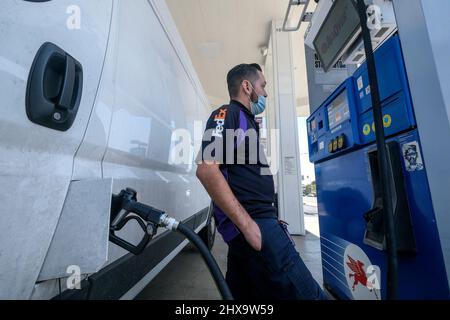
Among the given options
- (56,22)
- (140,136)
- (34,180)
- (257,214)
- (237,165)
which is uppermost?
(56,22)

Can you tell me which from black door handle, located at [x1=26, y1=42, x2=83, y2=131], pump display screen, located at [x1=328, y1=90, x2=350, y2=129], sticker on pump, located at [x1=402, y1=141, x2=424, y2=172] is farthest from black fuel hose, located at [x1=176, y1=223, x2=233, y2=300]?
pump display screen, located at [x1=328, y1=90, x2=350, y2=129]

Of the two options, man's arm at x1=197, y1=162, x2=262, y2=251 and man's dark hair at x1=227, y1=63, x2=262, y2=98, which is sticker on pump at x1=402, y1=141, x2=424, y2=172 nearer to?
man's arm at x1=197, y1=162, x2=262, y2=251

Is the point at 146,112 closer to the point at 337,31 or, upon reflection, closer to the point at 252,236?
the point at 252,236

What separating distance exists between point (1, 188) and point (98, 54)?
1.77 feet

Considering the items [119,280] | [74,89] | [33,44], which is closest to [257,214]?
[119,280]

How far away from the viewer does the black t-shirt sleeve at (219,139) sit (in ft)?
3.73

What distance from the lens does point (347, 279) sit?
5.14ft

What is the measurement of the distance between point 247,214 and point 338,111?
3.31 feet

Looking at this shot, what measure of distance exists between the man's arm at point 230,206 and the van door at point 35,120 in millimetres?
541

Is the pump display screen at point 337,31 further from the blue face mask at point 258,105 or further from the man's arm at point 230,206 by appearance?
the man's arm at point 230,206

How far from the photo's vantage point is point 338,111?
1561 millimetres

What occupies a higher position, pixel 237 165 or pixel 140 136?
pixel 140 136

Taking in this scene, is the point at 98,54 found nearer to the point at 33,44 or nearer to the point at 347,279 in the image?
the point at 33,44

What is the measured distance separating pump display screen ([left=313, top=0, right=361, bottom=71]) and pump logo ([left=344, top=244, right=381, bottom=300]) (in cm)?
130
